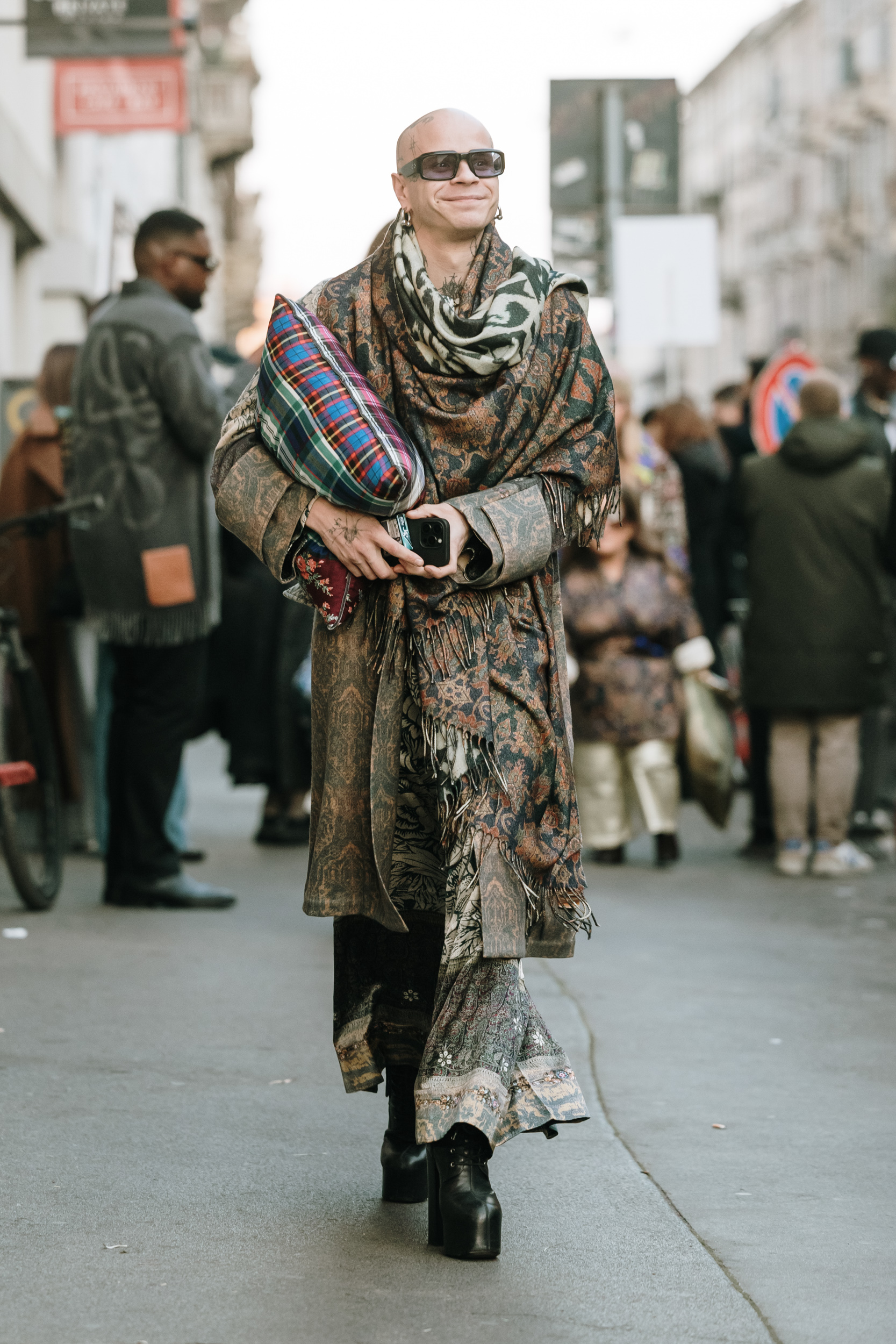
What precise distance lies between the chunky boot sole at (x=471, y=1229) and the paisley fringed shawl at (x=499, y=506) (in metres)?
0.51

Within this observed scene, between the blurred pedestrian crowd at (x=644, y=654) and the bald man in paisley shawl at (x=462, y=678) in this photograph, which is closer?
the bald man in paisley shawl at (x=462, y=678)

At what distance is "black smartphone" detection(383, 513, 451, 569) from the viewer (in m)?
3.60

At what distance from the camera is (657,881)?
29.5 feet

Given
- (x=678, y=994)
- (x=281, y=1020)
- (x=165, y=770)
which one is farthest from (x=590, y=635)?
(x=281, y=1020)

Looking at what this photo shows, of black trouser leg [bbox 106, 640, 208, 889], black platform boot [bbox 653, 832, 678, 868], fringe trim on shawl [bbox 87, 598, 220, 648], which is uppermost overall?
fringe trim on shawl [bbox 87, 598, 220, 648]

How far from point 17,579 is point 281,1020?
11.9 feet

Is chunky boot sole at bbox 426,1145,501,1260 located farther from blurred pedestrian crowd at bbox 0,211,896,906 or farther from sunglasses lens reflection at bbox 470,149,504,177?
blurred pedestrian crowd at bbox 0,211,896,906

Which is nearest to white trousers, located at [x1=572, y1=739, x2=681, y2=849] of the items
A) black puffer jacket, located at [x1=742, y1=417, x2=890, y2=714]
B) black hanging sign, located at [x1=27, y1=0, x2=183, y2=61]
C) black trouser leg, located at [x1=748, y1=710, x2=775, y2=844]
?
black puffer jacket, located at [x1=742, y1=417, x2=890, y2=714]

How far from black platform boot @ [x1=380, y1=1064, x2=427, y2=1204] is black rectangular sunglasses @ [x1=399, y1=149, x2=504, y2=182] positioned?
1.67 metres

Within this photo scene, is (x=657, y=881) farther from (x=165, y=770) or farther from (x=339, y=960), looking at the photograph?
(x=339, y=960)

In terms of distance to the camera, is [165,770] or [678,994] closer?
[678,994]

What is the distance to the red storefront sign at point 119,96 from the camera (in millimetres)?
14922

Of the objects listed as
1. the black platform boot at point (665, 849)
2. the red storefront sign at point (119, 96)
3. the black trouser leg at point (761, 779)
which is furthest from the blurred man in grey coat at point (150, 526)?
the red storefront sign at point (119, 96)

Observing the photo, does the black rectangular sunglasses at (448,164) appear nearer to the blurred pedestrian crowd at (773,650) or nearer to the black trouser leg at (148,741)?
the black trouser leg at (148,741)
